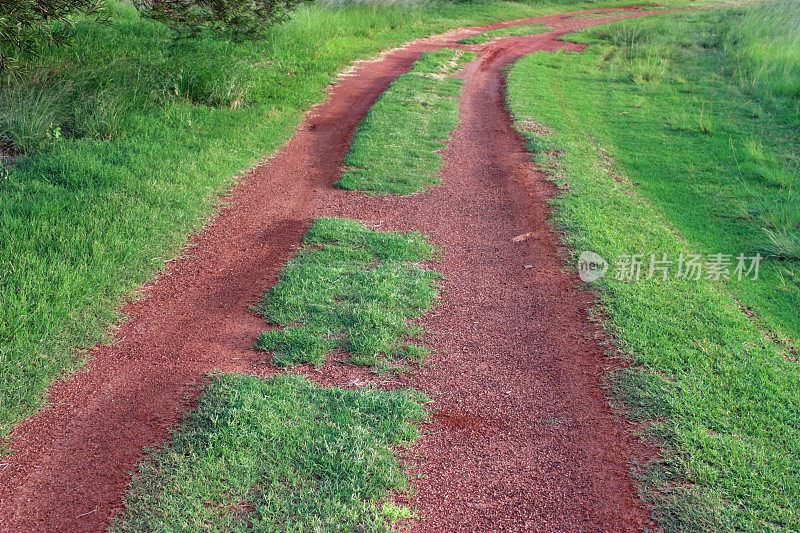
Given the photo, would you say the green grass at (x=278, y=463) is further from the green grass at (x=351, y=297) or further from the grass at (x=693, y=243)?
the grass at (x=693, y=243)

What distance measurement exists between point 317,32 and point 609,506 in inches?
619

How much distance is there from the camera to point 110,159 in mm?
7105

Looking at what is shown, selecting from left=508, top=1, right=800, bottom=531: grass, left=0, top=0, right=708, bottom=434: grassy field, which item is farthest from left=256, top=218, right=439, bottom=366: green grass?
left=508, top=1, right=800, bottom=531: grass

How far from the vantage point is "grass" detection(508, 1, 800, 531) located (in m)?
3.37

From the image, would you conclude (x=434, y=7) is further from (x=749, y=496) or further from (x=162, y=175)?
(x=749, y=496)

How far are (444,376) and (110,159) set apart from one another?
17.1ft

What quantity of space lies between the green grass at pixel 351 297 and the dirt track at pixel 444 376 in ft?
0.56

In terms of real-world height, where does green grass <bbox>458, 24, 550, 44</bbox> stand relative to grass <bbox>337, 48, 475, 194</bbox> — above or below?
above

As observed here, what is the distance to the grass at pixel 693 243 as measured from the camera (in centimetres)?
337

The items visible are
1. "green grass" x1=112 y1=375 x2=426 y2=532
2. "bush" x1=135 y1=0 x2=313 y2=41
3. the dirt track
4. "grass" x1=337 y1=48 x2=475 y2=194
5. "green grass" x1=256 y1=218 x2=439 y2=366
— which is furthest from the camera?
"bush" x1=135 y1=0 x2=313 y2=41

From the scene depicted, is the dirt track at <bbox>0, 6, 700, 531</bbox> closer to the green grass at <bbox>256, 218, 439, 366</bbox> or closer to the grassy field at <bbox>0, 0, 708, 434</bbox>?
the green grass at <bbox>256, 218, 439, 366</bbox>

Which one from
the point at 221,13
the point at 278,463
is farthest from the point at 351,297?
the point at 221,13

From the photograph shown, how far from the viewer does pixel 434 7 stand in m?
24.7

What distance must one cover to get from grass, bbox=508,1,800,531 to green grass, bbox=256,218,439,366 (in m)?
1.61
